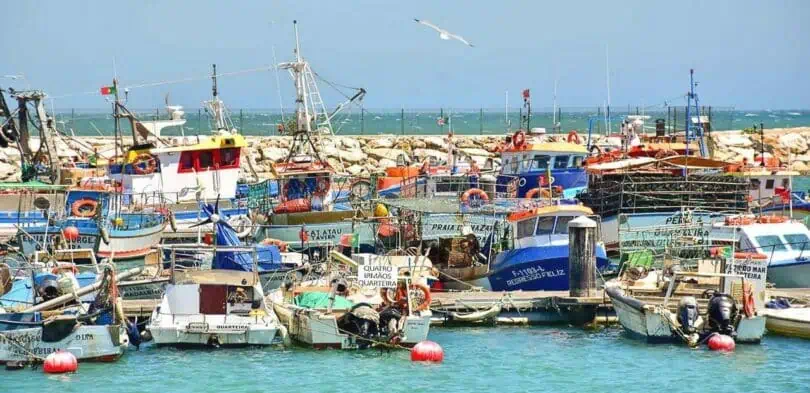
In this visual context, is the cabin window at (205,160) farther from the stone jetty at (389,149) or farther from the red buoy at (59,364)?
the red buoy at (59,364)

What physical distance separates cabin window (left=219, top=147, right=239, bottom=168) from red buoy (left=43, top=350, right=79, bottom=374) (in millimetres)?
24177

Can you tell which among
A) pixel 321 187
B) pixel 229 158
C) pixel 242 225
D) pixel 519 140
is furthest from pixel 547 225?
pixel 229 158

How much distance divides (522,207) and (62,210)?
15.4 meters

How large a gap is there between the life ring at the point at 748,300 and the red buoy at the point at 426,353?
643 cm

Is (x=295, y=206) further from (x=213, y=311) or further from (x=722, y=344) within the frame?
(x=722, y=344)

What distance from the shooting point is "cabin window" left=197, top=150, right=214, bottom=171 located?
50969mm

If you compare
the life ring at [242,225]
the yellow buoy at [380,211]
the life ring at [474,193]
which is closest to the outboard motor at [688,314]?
the life ring at [474,193]

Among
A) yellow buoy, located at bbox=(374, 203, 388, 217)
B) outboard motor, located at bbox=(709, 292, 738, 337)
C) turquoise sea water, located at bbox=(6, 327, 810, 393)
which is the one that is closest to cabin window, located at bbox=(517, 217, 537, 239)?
yellow buoy, located at bbox=(374, 203, 388, 217)

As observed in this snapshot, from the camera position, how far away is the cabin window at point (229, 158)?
51.2m

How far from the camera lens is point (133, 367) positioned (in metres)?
28.2

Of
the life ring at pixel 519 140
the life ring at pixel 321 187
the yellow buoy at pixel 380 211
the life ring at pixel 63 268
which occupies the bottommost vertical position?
the life ring at pixel 63 268

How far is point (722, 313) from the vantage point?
29.5 meters

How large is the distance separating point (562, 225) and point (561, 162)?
43.2 ft

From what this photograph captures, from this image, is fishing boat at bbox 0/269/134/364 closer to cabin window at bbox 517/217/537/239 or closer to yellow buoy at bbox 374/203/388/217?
cabin window at bbox 517/217/537/239
